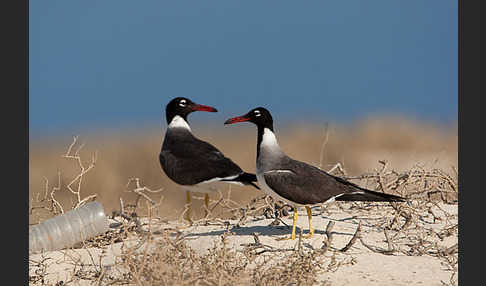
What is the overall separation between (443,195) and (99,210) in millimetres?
4275

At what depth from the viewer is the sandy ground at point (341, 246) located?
6.07m

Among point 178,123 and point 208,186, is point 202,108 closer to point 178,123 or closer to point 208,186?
point 178,123

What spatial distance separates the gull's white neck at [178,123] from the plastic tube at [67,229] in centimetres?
203

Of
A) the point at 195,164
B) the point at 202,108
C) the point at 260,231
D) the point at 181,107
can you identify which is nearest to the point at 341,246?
the point at 260,231

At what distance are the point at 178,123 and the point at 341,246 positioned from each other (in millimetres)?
3466

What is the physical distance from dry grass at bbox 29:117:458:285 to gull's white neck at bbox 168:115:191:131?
Answer: 0.90 metres

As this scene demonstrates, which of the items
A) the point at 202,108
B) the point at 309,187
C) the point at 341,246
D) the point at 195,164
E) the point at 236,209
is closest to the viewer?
the point at 341,246

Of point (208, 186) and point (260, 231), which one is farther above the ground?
point (208, 186)

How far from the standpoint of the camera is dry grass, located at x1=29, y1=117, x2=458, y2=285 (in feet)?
17.8

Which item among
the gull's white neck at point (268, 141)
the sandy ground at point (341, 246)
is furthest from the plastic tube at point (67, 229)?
the gull's white neck at point (268, 141)

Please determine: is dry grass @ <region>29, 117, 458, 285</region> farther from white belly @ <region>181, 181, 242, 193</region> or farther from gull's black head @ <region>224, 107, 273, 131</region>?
gull's black head @ <region>224, 107, 273, 131</region>

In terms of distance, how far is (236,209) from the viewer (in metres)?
8.45


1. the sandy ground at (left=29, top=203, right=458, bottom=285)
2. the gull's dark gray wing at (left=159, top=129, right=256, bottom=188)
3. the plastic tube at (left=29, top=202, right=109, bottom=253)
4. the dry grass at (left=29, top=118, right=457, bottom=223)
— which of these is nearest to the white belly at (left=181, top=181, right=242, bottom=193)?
the gull's dark gray wing at (left=159, top=129, right=256, bottom=188)

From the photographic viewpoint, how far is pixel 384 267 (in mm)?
6258
